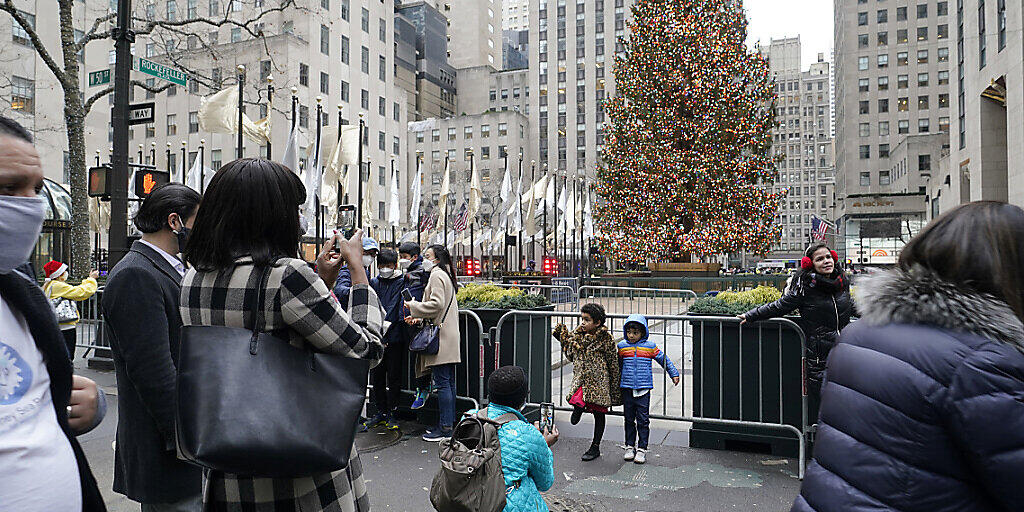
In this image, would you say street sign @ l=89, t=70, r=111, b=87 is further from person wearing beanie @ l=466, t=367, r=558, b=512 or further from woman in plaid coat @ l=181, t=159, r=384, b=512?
woman in plaid coat @ l=181, t=159, r=384, b=512

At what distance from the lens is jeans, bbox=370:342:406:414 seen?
792 centimetres

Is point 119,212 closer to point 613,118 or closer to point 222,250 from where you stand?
point 222,250

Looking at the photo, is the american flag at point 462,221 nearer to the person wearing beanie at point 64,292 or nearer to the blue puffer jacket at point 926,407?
the person wearing beanie at point 64,292

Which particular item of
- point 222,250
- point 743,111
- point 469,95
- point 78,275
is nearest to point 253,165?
point 222,250

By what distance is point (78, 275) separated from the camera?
14742 millimetres

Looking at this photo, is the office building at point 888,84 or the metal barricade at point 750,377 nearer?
the metal barricade at point 750,377

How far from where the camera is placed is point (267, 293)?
7.75 ft

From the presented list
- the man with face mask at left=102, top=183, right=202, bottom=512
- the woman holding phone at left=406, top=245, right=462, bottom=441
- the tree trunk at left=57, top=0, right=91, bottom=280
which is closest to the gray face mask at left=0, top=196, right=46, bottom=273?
the man with face mask at left=102, top=183, right=202, bottom=512

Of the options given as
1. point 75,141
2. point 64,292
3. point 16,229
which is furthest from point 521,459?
point 75,141

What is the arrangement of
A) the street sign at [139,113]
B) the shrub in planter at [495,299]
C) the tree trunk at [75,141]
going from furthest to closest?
the tree trunk at [75,141] < the street sign at [139,113] < the shrub in planter at [495,299]

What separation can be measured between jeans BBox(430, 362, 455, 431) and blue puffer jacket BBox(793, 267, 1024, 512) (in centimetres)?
577

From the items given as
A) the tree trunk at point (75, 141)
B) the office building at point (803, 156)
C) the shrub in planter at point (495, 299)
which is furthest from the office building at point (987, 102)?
the office building at point (803, 156)

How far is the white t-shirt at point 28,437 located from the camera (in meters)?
1.54

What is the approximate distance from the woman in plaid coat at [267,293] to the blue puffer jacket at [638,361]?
14.6 ft
